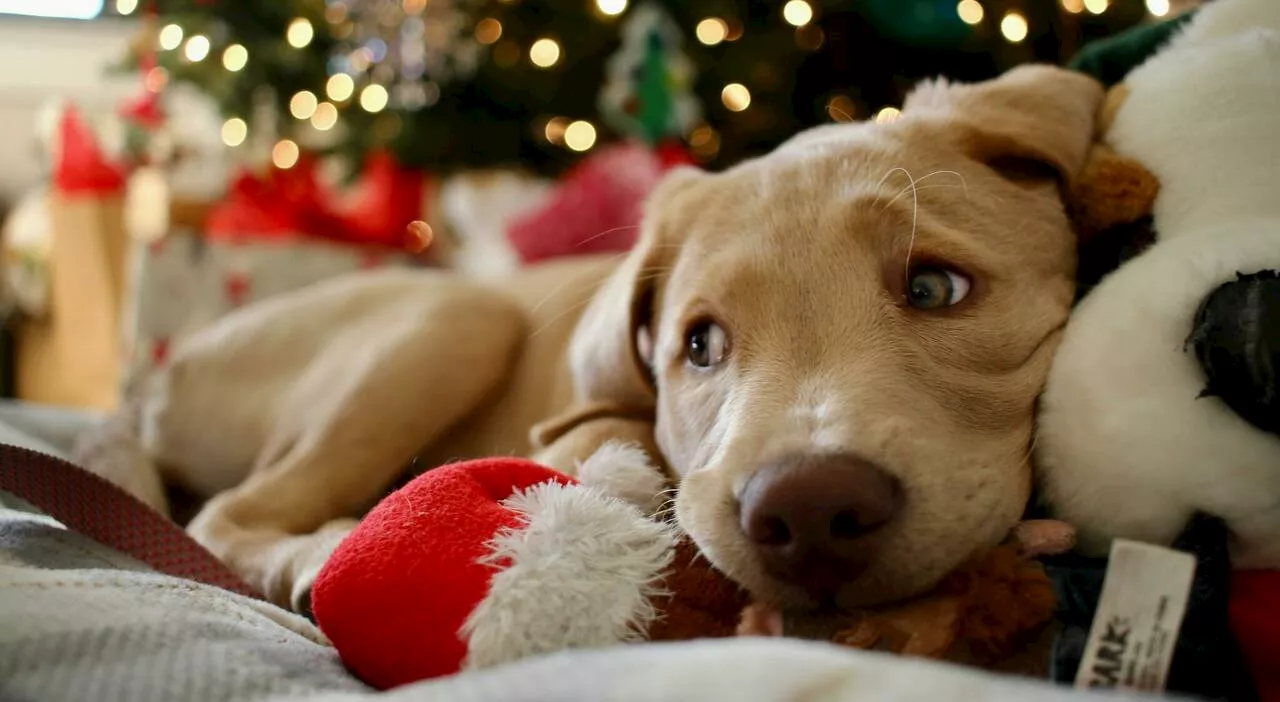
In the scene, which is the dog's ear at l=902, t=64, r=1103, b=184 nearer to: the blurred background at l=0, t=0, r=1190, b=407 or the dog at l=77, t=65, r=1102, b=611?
the dog at l=77, t=65, r=1102, b=611

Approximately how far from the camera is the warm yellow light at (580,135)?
430 cm

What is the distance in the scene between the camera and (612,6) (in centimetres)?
398

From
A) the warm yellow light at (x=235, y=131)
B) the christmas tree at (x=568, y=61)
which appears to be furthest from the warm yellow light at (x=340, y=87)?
the warm yellow light at (x=235, y=131)

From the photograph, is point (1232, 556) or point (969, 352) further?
point (969, 352)

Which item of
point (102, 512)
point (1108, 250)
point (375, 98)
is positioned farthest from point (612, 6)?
point (102, 512)

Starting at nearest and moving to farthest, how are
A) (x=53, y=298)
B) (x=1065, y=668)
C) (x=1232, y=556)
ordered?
1. (x=1065, y=668)
2. (x=1232, y=556)
3. (x=53, y=298)

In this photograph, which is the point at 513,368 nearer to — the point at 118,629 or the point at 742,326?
the point at 742,326

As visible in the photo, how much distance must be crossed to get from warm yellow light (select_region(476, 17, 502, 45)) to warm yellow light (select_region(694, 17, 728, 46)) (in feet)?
2.79

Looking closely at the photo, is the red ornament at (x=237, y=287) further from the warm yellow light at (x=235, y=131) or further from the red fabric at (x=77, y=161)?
the red fabric at (x=77, y=161)

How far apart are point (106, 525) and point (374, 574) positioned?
0.59 m

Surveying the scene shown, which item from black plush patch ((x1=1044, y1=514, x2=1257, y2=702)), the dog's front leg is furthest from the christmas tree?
black plush patch ((x1=1044, y1=514, x2=1257, y2=702))

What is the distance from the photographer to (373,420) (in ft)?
7.35

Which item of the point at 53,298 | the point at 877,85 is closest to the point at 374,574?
the point at 877,85

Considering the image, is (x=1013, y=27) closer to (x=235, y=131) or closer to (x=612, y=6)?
(x=612, y=6)
